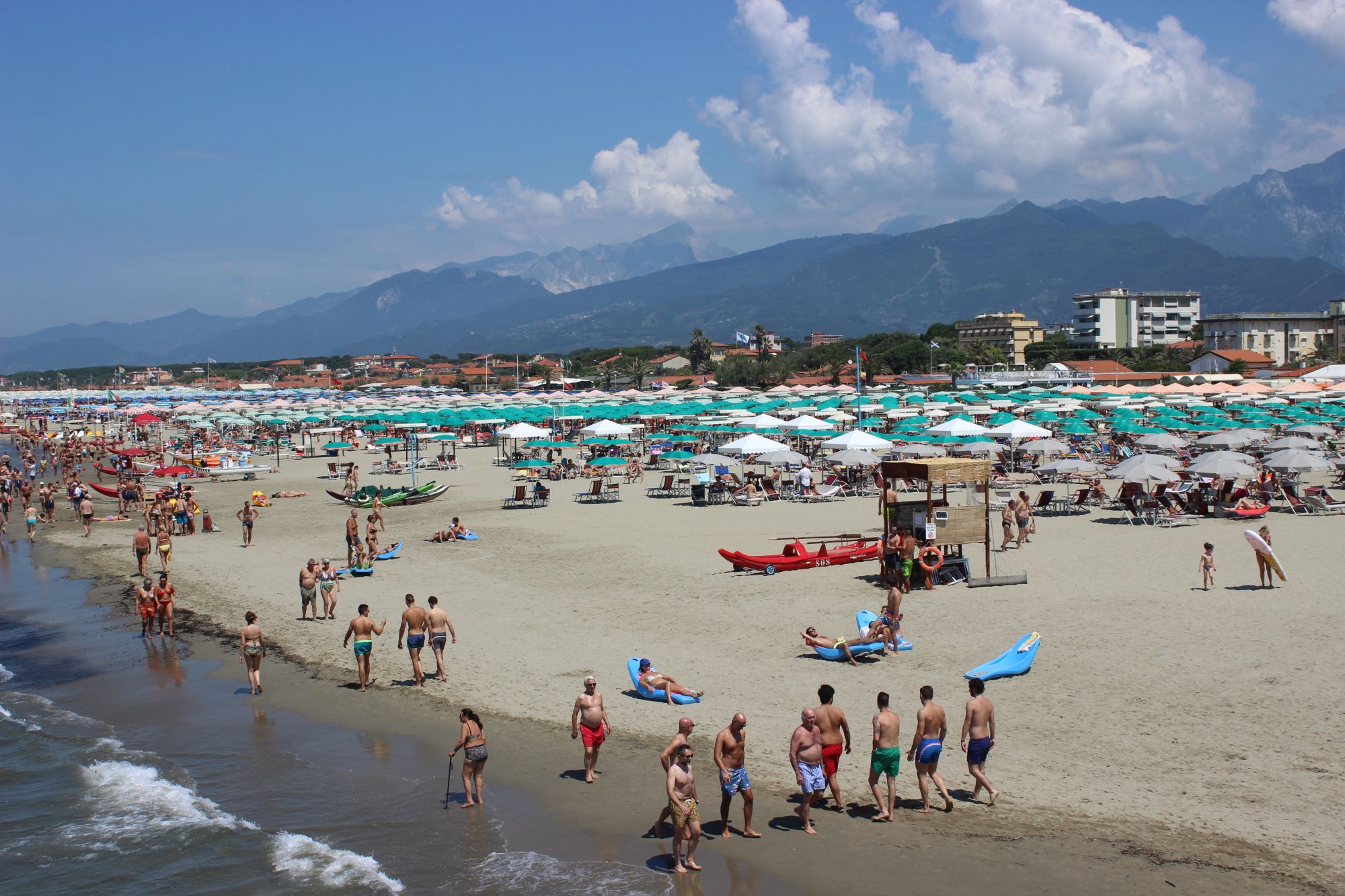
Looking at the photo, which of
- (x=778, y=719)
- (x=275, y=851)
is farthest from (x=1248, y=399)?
(x=275, y=851)

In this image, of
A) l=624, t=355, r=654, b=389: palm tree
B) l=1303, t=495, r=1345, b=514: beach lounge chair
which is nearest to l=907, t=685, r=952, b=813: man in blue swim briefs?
l=1303, t=495, r=1345, b=514: beach lounge chair

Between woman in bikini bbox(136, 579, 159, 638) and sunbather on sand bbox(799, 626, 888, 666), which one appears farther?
woman in bikini bbox(136, 579, 159, 638)

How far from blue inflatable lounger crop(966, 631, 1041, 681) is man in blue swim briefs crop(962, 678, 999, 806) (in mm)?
2434

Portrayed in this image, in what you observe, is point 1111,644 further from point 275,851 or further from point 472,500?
point 472,500

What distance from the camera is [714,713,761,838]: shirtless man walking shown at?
22.0 feet

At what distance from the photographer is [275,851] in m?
7.48

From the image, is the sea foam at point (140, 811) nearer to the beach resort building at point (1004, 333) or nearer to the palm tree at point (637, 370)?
the palm tree at point (637, 370)

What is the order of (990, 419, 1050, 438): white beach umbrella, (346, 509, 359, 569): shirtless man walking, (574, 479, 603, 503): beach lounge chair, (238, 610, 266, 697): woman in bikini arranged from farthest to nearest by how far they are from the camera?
(990, 419, 1050, 438): white beach umbrella
(574, 479, 603, 503): beach lounge chair
(346, 509, 359, 569): shirtless man walking
(238, 610, 266, 697): woman in bikini

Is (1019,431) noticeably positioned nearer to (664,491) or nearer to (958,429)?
(958,429)

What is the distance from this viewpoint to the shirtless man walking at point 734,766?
6699 millimetres

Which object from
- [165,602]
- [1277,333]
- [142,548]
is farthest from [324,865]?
[1277,333]

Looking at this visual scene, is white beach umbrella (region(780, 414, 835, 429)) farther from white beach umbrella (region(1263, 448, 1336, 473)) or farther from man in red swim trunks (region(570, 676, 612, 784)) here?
man in red swim trunks (region(570, 676, 612, 784))

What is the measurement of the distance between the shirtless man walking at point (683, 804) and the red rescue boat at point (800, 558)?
8693 mm

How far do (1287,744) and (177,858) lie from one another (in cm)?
858
